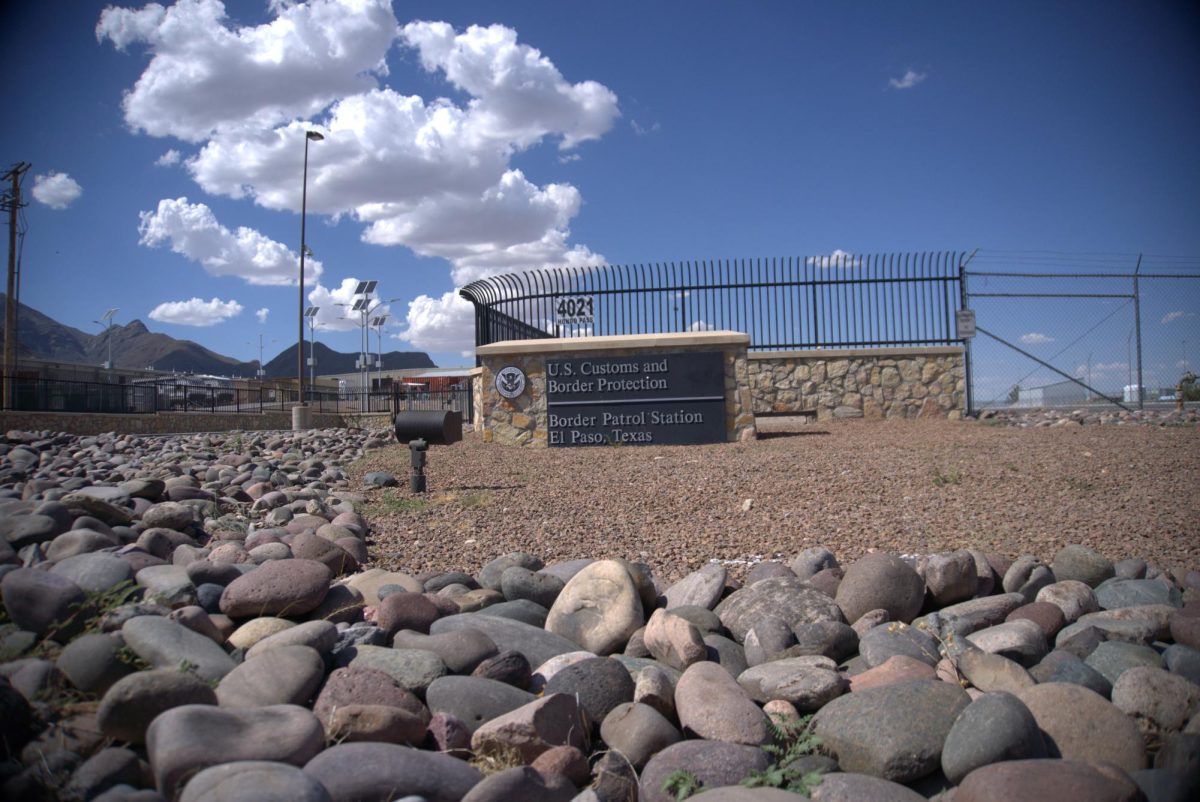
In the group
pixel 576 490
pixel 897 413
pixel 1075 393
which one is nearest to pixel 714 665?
pixel 576 490

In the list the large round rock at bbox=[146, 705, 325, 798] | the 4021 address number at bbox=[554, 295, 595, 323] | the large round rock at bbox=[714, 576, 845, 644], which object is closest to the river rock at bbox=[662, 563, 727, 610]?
the large round rock at bbox=[714, 576, 845, 644]

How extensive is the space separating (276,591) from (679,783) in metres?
2.28

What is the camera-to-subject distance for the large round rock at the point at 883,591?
4.31 m

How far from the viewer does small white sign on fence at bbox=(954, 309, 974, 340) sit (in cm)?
1519

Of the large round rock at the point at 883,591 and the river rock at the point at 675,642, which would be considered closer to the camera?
the river rock at the point at 675,642

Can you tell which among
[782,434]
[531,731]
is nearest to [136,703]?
[531,731]

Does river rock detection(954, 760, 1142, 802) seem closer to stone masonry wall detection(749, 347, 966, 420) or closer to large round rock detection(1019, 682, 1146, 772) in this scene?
large round rock detection(1019, 682, 1146, 772)

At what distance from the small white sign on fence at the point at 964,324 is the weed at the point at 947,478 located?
8.75m

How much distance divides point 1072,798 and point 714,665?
1503 mm

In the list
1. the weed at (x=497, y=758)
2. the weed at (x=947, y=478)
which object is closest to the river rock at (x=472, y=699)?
the weed at (x=497, y=758)

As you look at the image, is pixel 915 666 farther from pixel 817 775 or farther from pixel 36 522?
pixel 36 522

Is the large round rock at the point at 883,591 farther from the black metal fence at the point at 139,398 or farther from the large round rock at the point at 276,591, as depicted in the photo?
the black metal fence at the point at 139,398

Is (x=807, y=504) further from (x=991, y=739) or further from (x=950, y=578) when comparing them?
(x=991, y=739)

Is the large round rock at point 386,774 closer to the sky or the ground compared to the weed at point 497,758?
closer to the sky
